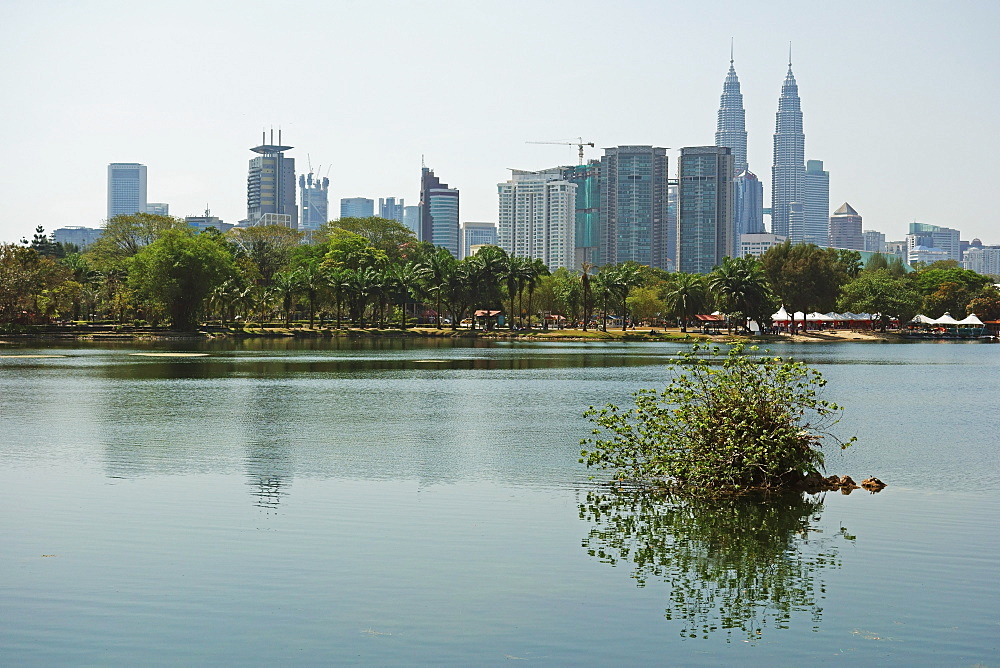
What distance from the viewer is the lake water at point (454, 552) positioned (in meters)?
11.7

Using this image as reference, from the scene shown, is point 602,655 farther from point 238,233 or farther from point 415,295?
point 238,233

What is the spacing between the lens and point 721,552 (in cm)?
1599

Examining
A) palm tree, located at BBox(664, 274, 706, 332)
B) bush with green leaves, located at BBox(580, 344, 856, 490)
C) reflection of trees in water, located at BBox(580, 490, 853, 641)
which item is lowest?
reflection of trees in water, located at BBox(580, 490, 853, 641)

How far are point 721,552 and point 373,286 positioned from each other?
111583 millimetres

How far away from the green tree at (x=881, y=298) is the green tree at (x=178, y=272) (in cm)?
8318

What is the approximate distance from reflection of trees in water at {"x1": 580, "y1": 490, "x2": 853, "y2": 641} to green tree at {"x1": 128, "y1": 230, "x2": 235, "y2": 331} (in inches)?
3597

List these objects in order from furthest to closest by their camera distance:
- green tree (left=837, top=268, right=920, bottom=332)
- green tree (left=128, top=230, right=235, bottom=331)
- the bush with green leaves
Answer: green tree (left=837, top=268, right=920, bottom=332) → green tree (left=128, top=230, right=235, bottom=331) → the bush with green leaves

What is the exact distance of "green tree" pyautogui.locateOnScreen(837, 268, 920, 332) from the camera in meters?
138

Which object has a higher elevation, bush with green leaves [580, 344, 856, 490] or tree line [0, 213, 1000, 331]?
tree line [0, 213, 1000, 331]

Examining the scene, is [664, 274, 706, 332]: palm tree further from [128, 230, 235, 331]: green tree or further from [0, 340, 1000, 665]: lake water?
[0, 340, 1000, 665]: lake water

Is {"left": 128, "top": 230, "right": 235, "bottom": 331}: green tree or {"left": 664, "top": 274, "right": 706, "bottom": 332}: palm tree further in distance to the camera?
{"left": 664, "top": 274, "right": 706, "bottom": 332}: palm tree

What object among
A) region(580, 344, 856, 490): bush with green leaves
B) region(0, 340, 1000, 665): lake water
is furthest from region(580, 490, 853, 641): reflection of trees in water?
region(580, 344, 856, 490): bush with green leaves

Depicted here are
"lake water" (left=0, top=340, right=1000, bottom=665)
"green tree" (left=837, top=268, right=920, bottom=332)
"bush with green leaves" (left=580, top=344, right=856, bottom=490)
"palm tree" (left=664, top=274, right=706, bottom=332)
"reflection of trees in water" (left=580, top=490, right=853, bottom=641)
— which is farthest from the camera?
Result: "green tree" (left=837, top=268, right=920, bottom=332)

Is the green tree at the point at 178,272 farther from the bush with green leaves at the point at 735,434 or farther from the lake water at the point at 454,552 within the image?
the bush with green leaves at the point at 735,434
